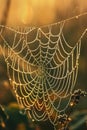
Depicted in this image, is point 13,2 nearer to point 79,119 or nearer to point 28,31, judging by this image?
point 28,31

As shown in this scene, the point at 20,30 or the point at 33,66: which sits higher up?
the point at 20,30

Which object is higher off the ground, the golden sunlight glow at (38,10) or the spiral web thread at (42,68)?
the golden sunlight glow at (38,10)

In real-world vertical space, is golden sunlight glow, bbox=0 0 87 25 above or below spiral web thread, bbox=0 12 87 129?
above

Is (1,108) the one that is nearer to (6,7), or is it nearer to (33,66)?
(33,66)

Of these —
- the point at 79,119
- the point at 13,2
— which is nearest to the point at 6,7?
the point at 13,2

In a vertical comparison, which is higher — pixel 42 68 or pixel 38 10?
pixel 38 10

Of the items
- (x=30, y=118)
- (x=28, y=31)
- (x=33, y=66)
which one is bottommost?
(x=30, y=118)

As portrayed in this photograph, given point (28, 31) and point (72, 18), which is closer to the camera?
point (72, 18)
